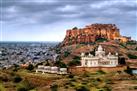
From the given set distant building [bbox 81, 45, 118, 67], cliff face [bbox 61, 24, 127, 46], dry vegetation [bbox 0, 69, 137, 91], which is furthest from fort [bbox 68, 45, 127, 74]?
cliff face [bbox 61, 24, 127, 46]

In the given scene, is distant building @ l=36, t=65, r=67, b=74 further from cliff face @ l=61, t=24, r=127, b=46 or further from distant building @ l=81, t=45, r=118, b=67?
cliff face @ l=61, t=24, r=127, b=46

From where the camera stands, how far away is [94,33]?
179625mm

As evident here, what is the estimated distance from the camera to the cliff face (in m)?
176

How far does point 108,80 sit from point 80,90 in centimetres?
1798

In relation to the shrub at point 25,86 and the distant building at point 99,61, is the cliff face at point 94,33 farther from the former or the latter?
the shrub at point 25,86

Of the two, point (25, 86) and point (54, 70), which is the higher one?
point (54, 70)

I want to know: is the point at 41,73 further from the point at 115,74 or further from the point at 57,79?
the point at 115,74

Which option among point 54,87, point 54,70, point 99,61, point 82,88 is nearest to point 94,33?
point 99,61

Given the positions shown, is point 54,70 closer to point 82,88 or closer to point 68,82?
point 68,82

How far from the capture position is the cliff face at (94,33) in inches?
6929

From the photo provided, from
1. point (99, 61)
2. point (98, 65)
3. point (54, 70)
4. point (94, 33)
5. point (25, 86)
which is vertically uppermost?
point (94, 33)

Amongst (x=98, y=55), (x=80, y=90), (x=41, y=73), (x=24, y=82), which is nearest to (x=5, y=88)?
(x=24, y=82)

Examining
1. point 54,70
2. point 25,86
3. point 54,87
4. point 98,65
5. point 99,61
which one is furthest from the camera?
point 99,61

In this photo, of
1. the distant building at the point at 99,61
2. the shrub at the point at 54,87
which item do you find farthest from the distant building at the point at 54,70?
the shrub at the point at 54,87
